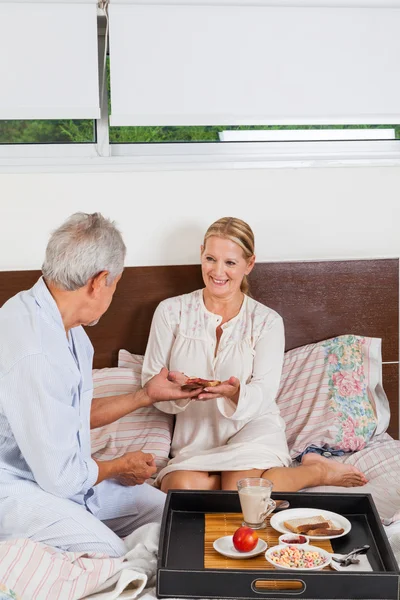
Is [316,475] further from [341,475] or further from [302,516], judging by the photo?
[302,516]

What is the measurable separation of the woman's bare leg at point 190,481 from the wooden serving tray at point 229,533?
58 centimetres

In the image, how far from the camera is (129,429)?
2.96 m

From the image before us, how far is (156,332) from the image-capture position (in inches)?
115

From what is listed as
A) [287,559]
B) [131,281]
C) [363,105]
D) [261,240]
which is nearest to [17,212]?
[131,281]

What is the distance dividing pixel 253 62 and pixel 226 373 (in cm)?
127

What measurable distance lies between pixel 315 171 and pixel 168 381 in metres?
1.22

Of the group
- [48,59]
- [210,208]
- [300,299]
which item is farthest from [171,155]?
[300,299]

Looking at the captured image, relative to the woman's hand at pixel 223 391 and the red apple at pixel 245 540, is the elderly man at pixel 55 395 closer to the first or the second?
the red apple at pixel 245 540

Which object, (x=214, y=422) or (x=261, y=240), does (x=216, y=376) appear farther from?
(x=261, y=240)

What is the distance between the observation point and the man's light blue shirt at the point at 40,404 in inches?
73.7

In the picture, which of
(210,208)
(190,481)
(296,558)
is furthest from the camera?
(210,208)

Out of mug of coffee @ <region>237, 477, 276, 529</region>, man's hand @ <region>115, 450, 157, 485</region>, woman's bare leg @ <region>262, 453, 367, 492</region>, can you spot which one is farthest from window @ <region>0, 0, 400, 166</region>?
mug of coffee @ <region>237, 477, 276, 529</region>

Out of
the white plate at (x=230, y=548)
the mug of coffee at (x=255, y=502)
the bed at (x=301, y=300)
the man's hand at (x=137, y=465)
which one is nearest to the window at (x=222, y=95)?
the bed at (x=301, y=300)

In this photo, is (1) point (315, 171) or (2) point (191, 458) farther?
(1) point (315, 171)
